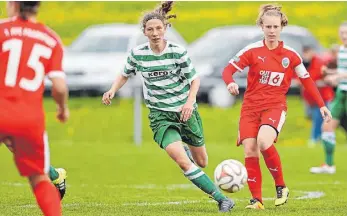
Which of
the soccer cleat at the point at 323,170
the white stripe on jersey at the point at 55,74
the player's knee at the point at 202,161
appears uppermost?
the white stripe on jersey at the point at 55,74

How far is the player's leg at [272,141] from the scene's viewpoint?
9.87 m

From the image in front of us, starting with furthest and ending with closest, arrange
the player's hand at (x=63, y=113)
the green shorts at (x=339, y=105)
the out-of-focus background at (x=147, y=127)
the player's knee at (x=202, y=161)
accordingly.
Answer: the green shorts at (x=339, y=105) < the out-of-focus background at (x=147, y=127) < the player's knee at (x=202, y=161) < the player's hand at (x=63, y=113)

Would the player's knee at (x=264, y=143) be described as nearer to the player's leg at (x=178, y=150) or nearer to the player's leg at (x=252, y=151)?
the player's leg at (x=252, y=151)

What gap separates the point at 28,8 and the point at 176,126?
112 inches

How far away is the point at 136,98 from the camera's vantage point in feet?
64.3

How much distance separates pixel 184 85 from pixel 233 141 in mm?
11960

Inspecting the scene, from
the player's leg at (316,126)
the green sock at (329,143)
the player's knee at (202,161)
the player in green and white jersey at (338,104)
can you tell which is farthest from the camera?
the player's leg at (316,126)

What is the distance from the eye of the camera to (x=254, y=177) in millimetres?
10031

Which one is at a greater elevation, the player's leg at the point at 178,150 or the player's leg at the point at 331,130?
the player's leg at the point at 178,150

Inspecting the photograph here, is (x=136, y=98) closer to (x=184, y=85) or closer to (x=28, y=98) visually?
(x=184, y=85)

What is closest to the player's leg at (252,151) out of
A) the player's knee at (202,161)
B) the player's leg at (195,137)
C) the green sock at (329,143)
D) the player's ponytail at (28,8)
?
the player's leg at (195,137)

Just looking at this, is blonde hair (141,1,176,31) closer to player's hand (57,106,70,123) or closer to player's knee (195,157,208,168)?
player's knee (195,157,208,168)

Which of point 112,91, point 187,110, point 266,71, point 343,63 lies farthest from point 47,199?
point 343,63

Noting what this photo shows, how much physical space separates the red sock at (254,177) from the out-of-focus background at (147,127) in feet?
0.64
